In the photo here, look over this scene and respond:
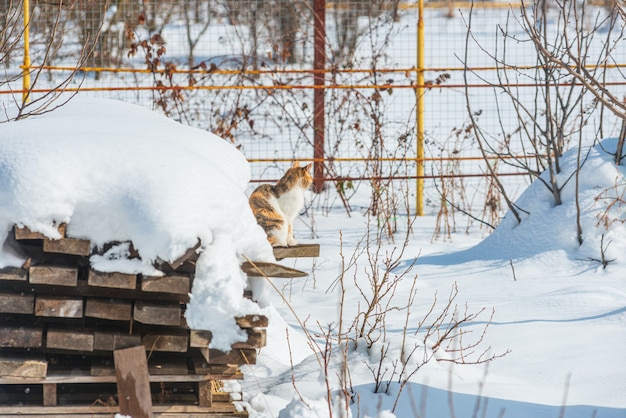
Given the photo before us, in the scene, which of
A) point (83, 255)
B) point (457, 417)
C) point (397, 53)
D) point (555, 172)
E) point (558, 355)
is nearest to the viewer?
point (83, 255)

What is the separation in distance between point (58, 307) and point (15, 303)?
0.17 metres

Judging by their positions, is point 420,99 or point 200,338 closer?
point 200,338

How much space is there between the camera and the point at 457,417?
11.8 feet

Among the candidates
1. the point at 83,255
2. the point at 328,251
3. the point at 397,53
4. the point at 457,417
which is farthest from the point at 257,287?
the point at 397,53

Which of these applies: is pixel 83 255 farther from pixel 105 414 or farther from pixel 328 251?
pixel 328 251

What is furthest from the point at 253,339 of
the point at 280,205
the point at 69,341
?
the point at 280,205

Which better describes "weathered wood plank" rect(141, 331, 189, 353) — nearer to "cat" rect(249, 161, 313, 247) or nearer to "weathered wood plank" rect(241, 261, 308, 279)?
"weathered wood plank" rect(241, 261, 308, 279)

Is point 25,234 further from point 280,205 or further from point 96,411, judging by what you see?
point 280,205

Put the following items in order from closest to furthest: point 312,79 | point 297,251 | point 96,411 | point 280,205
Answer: point 96,411 < point 297,251 < point 280,205 < point 312,79

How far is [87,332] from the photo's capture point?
10.9 feet

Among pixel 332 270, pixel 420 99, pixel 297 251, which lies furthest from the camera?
pixel 420 99

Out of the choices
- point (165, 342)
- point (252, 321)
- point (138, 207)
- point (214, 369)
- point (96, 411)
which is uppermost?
point (138, 207)

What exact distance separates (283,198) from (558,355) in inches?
62.8

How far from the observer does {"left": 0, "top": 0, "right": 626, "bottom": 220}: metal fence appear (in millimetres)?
7902
